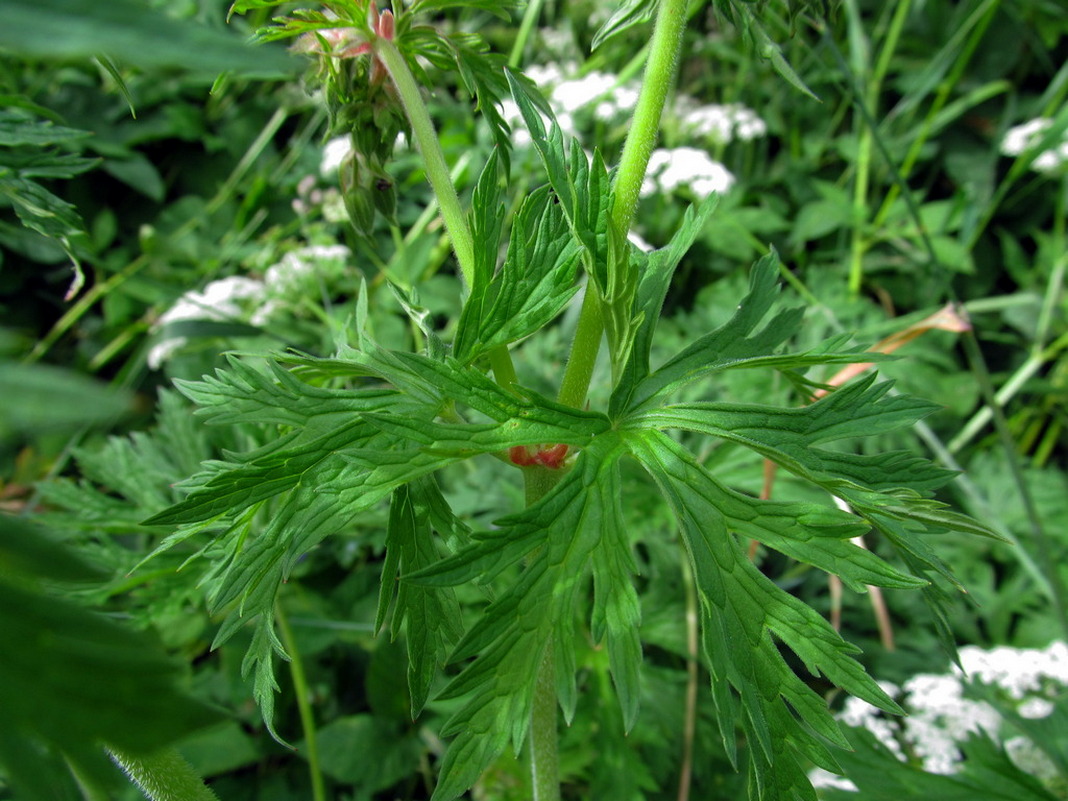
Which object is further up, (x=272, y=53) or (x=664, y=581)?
(x=664, y=581)

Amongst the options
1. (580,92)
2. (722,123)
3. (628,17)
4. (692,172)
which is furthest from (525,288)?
(722,123)

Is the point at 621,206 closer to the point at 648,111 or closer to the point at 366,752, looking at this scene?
the point at 648,111

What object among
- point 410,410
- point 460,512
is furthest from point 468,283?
point 460,512

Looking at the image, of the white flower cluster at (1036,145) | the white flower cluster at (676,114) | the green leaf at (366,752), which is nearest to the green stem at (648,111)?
the green leaf at (366,752)

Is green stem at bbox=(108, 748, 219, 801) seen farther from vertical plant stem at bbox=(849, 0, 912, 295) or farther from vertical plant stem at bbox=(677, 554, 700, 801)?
vertical plant stem at bbox=(849, 0, 912, 295)

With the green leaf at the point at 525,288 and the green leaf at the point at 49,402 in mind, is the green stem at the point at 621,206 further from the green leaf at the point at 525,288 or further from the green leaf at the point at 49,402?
the green leaf at the point at 49,402

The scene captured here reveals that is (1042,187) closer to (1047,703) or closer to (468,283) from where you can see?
(1047,703)

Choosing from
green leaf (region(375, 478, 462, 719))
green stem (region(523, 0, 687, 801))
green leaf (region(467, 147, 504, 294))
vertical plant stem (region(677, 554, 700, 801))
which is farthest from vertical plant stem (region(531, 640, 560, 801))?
vertical plant stem (region(677, 554, 700, 801))

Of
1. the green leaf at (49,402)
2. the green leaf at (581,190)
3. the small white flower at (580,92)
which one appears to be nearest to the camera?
the green leaf at (49,402)
